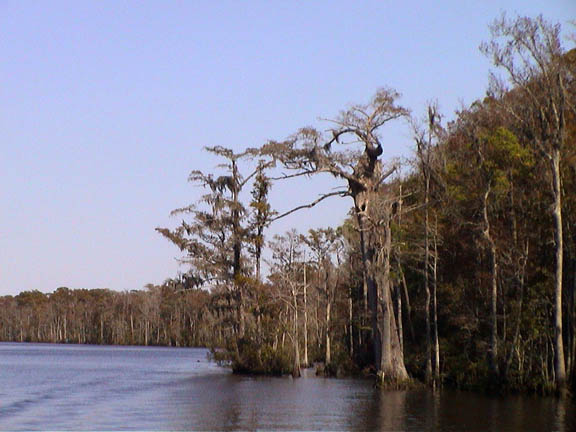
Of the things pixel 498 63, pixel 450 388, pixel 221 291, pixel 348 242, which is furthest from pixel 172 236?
pixel 498 63

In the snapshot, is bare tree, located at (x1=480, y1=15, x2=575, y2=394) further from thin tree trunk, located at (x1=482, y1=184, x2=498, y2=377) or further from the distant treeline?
the distant treeline

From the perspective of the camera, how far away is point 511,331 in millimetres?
30859

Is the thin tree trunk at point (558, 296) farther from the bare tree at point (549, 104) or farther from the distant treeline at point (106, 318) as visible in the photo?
the distant treeline at point (106, 318)

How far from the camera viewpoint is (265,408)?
84.5 ft

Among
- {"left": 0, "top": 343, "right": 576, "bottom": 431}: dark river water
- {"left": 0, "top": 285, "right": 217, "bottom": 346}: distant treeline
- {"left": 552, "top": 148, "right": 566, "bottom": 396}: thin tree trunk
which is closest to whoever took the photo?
{"left": 0, "top": 343, "right": 576, "bottom": 431}: dark river water

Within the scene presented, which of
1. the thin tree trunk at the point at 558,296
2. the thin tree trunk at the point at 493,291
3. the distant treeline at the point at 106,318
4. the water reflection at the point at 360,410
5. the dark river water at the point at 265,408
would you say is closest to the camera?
the water reflection at the point at 360,410

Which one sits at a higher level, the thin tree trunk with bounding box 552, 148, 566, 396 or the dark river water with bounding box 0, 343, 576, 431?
the thin tree trunk with bounding box 552, 148, 566, 396

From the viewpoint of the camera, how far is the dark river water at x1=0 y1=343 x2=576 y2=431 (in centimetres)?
2162

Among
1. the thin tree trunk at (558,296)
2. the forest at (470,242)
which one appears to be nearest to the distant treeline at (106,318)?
the forest at (470,242)

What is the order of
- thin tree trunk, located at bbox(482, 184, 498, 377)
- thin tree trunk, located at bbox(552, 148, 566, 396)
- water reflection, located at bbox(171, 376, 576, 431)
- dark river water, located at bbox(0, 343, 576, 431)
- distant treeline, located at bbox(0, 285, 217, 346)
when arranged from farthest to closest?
distant treeline, located at bbox(0, 285, 217, 346) → thin tree trunk, located at bbox(482, 184, 498, 377) → thin tree trunk, located at bbox(552, 148, 566, 396) → dark river water, located at bbox(0, 343, 576, 431) → water reflection, located at bbox(171, 376, 576, 431)

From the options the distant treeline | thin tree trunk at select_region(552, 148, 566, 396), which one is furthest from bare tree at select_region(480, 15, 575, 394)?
the distant treeline

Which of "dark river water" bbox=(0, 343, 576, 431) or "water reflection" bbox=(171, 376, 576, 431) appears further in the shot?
"dark river water" bbox=(0, 343, 576, 431)

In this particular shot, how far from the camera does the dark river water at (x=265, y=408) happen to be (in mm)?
21625

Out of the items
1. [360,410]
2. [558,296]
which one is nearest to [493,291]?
[558,296]
